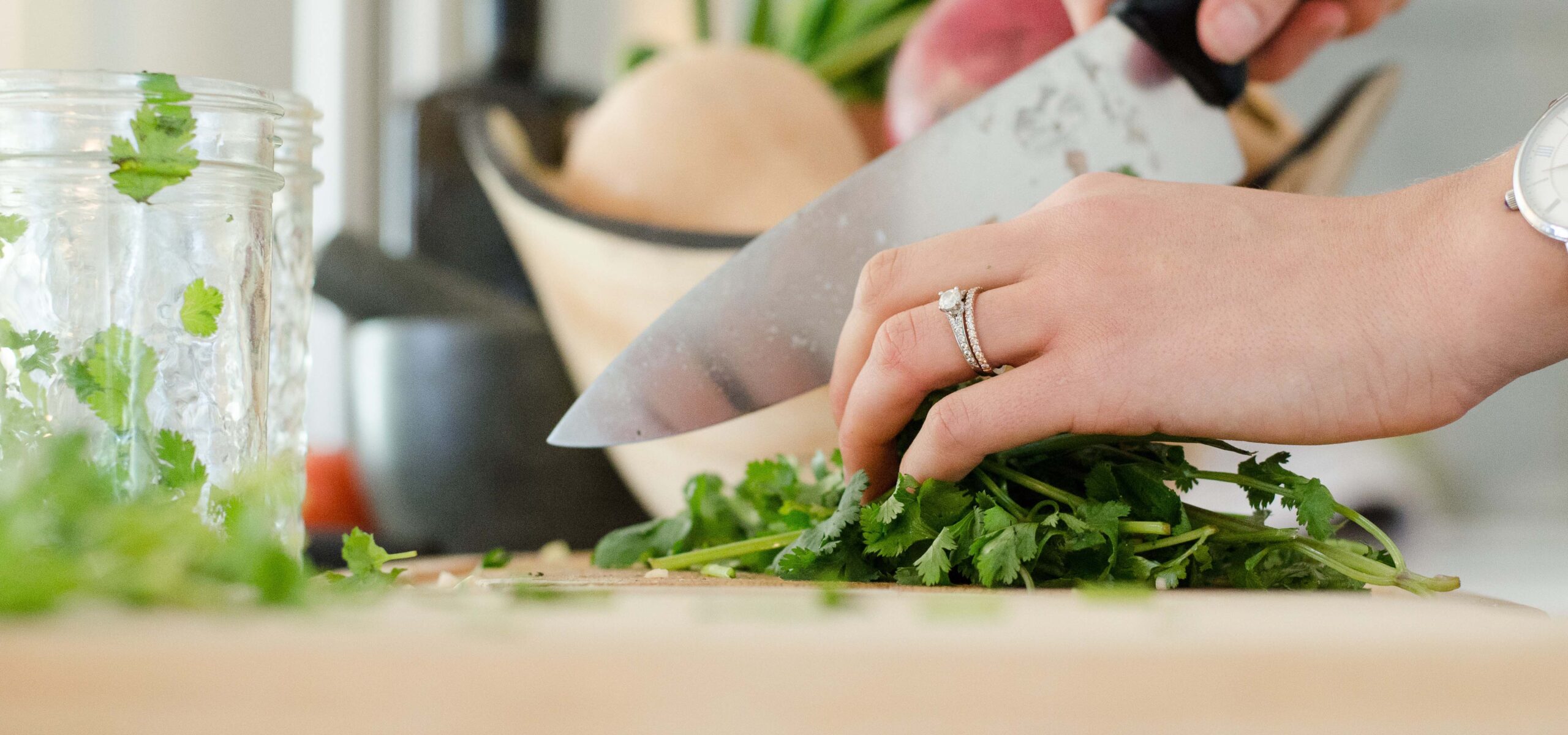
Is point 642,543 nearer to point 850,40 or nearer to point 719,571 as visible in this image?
point 719,571

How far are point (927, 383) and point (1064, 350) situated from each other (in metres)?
0.08

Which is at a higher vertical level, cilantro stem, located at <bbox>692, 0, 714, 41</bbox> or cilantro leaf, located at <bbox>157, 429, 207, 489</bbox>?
cilantro stem, located at <bbox>692, 0, 714, 41</bbox>

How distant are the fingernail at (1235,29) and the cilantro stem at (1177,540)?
43 centimetres

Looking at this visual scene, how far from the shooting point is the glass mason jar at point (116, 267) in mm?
557

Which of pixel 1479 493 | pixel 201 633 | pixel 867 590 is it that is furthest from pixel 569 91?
pixel 1479 493

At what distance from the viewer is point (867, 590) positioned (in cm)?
60

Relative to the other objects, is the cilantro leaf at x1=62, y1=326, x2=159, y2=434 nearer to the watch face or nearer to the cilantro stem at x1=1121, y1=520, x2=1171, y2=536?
the cilantro stem at x1=1121, y1=520, x2=1171, y2=536

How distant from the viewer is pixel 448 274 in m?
1.46

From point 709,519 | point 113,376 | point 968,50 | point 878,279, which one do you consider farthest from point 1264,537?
point 968,50

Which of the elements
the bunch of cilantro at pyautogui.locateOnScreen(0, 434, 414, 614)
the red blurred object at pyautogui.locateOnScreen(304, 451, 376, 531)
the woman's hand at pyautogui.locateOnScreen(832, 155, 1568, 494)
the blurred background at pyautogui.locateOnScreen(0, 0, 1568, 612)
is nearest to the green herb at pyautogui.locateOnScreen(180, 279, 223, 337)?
the bunch of cilantro at pyautogui.locateOnScreen(0, 434, 414, 614)

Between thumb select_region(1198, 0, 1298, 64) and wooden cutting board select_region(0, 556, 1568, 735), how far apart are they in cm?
61

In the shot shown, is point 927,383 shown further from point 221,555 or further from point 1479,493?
point 1479,493

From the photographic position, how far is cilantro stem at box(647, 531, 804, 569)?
730 millimetres

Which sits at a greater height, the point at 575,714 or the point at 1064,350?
the point at 1064,350
